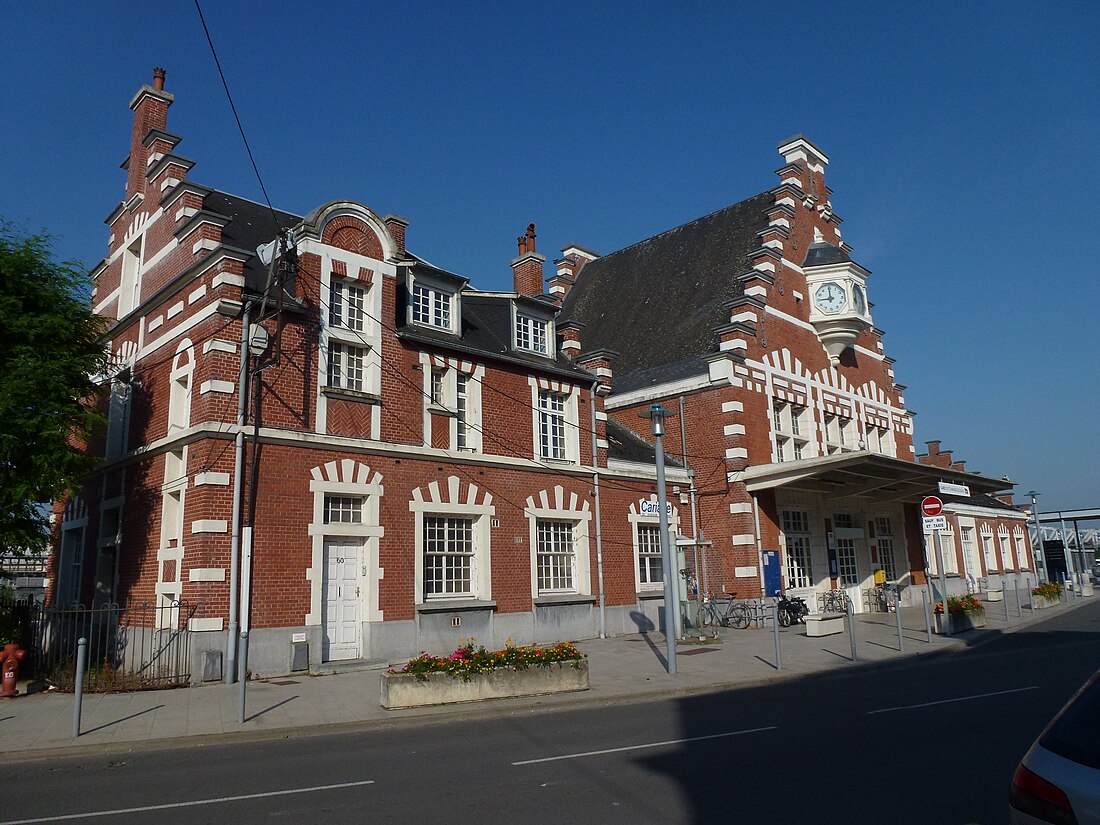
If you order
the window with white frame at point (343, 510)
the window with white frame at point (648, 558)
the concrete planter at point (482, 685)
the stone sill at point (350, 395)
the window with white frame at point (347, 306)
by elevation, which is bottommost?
the concrete planter at point (482, 685)

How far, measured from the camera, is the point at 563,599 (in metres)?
21.4

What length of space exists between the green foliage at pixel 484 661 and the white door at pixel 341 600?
414 cm

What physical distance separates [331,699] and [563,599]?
29.9 feet

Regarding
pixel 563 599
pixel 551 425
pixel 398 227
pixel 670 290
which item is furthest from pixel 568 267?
pixel 563 599

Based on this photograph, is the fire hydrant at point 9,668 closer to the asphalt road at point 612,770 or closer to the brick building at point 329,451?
the brick building at point 329,451

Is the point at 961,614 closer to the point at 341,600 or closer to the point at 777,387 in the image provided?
the point at 777,387

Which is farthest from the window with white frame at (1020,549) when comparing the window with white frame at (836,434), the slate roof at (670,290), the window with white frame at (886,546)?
the slate roof at (670,290)

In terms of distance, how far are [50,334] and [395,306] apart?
734 cm

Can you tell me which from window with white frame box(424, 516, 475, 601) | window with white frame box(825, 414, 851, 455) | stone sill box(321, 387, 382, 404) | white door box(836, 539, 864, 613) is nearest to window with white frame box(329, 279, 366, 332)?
stone sill box(321, 387, 382, 404)

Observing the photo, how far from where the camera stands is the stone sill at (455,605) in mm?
18141

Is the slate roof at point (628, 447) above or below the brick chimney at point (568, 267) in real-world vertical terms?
below

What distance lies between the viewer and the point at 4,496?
1481cm

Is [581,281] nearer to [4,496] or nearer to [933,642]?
[933,642]

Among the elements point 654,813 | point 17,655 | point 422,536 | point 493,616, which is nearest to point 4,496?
point 17,655
